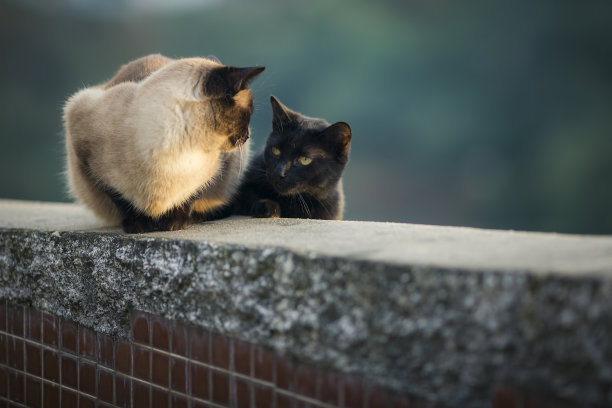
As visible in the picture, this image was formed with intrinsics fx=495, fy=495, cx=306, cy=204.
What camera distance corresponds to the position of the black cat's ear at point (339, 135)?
2.15m

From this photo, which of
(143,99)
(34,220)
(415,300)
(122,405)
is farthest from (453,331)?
(34,220)

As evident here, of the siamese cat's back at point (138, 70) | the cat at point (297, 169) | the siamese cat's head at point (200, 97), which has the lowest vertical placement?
the cat at point (297, 169)

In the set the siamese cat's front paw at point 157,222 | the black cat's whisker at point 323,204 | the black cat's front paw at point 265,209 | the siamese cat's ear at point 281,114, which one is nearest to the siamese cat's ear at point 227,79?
the siamese cat's front paw at point 157,222

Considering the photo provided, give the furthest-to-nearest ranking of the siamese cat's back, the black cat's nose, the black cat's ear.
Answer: the black cat's ear < the black cat's nose < the siamese cat's back

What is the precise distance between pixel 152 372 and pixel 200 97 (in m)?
0.81

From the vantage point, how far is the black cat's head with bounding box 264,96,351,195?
6.75 ft

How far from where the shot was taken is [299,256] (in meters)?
1.09

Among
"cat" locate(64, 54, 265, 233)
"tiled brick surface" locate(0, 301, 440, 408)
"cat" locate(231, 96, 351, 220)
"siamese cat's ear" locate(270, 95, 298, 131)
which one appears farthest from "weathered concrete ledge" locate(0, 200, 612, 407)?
"siamese cat's ear" locate(270, 95, 298, 131)

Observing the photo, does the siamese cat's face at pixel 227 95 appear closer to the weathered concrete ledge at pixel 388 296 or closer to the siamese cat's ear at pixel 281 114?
the weathered concrete ledge at pixel 388 296

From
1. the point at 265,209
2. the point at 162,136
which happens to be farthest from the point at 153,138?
the point at 265,209

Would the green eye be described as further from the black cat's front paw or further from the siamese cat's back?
the siamese cat's back

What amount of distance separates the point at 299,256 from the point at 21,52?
12.6 m

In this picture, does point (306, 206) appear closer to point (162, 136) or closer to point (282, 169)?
point (282, 169)

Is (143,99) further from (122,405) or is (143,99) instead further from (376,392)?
(376,392)
